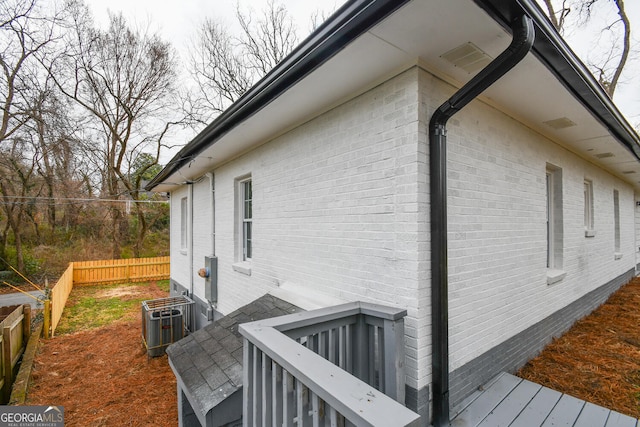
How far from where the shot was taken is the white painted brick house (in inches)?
82.1

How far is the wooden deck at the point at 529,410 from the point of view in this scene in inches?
89.4

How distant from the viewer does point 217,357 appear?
3.00 metres

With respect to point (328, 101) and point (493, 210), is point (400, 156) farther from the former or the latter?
point (493, 210)

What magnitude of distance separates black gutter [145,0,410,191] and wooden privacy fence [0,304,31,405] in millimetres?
5002

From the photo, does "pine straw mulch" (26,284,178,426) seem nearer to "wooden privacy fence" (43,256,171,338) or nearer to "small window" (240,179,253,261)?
"small window" (240,179,253,261)

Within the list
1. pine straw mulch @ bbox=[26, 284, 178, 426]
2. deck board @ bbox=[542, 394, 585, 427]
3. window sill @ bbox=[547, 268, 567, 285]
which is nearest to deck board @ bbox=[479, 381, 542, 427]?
deck board @ bbox=[542, 394, 585, 427]

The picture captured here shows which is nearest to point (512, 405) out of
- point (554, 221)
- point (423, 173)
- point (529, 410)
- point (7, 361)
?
point (529, 410)

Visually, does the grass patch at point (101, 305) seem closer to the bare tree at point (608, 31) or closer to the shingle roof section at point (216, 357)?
the shingle roof section at point (216, 357)

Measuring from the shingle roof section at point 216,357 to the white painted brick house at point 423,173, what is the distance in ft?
1.09

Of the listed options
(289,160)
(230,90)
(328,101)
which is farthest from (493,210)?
(230,90)

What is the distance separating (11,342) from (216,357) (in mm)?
4741

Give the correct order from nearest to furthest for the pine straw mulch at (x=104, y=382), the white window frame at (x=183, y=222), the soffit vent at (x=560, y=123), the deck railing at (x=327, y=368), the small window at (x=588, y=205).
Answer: the deck railing at (x=327, y=368) < the soffit vent at (x=560, y=123) < the pine straw mulch at (x=104, y=382) < the small window at (x=588, y=205) < the white window frame at (x=183, y=222)

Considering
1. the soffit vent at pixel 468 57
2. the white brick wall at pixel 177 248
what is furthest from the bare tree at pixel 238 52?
the soffit vent at pixel 468 57

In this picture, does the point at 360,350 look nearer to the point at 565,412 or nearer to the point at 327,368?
the point at 327,368
